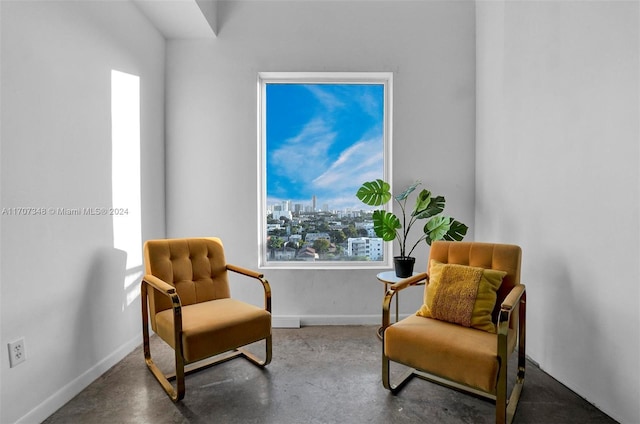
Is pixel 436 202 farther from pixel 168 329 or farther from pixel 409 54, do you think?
pixel 168 329

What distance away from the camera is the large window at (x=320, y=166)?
3072 mm

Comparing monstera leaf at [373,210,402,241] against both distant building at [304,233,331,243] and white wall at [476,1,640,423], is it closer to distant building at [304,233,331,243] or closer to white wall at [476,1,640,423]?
distant building at [304,233,331,243]

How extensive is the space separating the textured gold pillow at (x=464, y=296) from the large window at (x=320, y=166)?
113cm

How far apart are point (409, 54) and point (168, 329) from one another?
113 inches

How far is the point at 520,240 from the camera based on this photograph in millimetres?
2385

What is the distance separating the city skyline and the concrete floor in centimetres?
154

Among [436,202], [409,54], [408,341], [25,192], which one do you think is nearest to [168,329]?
[25,192]

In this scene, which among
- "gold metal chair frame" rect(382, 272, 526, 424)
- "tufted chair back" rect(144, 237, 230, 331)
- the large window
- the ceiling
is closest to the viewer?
"gold metal chair frame" rect(382, 272, 526, 424)

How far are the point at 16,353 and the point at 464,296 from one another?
2294 mm

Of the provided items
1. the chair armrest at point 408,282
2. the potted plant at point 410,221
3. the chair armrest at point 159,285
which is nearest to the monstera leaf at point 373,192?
the potted plant at point 410,221

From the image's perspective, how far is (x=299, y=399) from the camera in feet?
6.09

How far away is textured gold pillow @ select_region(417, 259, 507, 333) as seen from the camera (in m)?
1.80

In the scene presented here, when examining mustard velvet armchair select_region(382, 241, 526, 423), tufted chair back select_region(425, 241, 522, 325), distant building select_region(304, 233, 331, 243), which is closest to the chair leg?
mustard velvet armchair select_region(382, 241, 526, 423)

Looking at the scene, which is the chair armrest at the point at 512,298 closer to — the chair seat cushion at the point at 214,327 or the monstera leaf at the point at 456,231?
the monstera leaf at the point at 456,231
